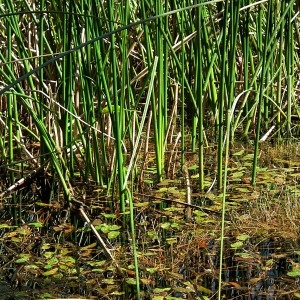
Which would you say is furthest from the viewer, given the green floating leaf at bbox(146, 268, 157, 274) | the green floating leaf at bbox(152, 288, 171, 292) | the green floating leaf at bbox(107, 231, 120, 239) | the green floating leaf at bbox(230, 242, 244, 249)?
the green floating leaf at bbox(107, 231, 120, 239)

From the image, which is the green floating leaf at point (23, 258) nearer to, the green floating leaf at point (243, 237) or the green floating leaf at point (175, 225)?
the green floating leaf at point (175, 225)

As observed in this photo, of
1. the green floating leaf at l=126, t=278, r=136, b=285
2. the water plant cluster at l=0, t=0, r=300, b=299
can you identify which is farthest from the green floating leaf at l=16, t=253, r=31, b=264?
the green floating leaf at l=126, t=278, r=136, b=285

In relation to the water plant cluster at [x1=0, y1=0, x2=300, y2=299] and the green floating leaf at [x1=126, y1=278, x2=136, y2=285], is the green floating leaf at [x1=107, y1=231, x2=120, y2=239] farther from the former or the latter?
the green floating leaf at [x1=126, y1=278, x2=136, y2=285]

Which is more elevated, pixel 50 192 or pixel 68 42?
pixel 68 42

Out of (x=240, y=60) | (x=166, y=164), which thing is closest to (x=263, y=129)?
(x=240, y=60)

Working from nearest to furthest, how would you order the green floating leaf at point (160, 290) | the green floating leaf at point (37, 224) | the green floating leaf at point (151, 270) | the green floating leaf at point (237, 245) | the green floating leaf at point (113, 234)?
the green floating leaf at point (160, 290), the green floating leaf at point (151, 270), the green floating leaf at point (237, 245), the green floating leaf at point (113, 234), the green floating leaf at point (37, 224)

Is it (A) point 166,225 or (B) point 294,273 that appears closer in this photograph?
(B) point 294,273

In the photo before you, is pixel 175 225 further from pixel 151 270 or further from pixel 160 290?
pixel 160 290

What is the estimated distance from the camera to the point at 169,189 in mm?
2480

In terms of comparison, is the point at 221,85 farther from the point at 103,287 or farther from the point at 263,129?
the point at 263,129

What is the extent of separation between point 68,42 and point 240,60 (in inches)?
67.2

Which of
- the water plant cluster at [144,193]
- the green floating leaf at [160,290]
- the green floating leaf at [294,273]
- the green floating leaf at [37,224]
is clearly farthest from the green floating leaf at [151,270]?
the green floating leaf at [37,224]

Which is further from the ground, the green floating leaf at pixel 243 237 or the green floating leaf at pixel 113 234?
→ the green floating leaf at pixel 113 234

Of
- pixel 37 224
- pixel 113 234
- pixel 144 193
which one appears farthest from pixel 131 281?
pixel 144 193
